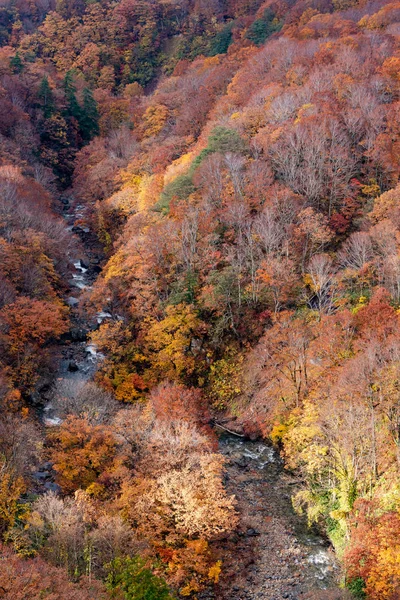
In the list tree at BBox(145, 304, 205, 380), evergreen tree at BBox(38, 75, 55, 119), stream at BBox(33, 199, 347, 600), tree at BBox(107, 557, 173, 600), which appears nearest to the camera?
tree at BBox(107, 557, 173, 600)

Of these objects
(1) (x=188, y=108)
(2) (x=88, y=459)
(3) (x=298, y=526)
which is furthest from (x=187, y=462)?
(1) (x=188, y=108)

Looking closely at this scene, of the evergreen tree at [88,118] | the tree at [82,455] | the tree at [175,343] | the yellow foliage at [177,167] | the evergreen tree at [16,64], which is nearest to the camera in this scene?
the tree at [82,455]

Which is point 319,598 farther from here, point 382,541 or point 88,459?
point 88,459

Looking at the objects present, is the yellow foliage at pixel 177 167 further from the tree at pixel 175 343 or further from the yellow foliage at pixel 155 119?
the yellow foliage at pixel 155 119

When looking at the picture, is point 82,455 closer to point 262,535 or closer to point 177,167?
point 262,535

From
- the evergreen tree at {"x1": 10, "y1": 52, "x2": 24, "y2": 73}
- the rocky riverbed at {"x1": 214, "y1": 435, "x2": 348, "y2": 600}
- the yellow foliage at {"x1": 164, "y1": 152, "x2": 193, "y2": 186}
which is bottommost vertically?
the rocky riverbed at {"x1": 214, "y1": 435, "x2": 348, "y2": 600}

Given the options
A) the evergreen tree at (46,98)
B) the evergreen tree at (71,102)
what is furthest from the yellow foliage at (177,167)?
the evergreen tree at (71,102)

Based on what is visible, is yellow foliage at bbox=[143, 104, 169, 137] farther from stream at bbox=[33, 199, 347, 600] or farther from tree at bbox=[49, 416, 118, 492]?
tree at bbox=[49, 416, 118, 492]

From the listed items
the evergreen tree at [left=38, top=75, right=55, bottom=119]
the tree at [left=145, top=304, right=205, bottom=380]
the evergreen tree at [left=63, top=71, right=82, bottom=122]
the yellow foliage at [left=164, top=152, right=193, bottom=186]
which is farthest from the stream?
the evergreen tree at [left=63, top=71, right=82, bottom=122]

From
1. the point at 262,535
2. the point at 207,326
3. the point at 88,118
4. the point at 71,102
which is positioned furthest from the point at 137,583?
the point at 71,102
